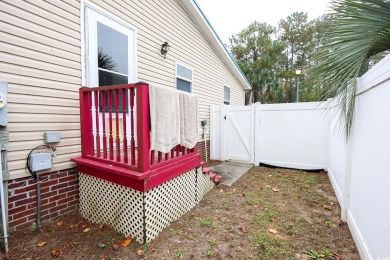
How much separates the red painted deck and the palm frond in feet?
6.59

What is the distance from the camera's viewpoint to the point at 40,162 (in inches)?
100

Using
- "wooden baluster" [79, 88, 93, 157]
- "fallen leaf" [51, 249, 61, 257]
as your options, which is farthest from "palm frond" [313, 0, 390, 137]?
"fallen leaf" [51, 249, 61, 257]

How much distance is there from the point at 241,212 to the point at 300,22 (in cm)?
2539

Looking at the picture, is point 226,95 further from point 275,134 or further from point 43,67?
point 43,67

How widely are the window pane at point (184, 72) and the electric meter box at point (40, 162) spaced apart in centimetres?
396

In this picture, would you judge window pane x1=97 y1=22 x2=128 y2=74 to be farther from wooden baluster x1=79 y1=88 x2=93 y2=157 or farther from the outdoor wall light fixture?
the outdoor wall light fixture

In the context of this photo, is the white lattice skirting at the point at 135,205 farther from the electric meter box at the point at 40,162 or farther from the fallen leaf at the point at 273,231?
the fallen leaf at the point at 273,231

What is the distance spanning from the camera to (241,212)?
322 centimetres

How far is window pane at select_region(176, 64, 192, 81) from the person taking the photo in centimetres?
575

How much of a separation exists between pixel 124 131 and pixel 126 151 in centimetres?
27

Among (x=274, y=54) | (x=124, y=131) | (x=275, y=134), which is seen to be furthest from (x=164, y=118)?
(x=274, y=54)

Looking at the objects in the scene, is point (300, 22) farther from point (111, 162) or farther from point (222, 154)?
point (111, 162)

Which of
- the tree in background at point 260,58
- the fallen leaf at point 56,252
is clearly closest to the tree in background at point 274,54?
the tree in background at point 260,58

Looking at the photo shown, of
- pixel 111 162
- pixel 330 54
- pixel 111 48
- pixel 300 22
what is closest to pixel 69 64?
pixel 111 48
